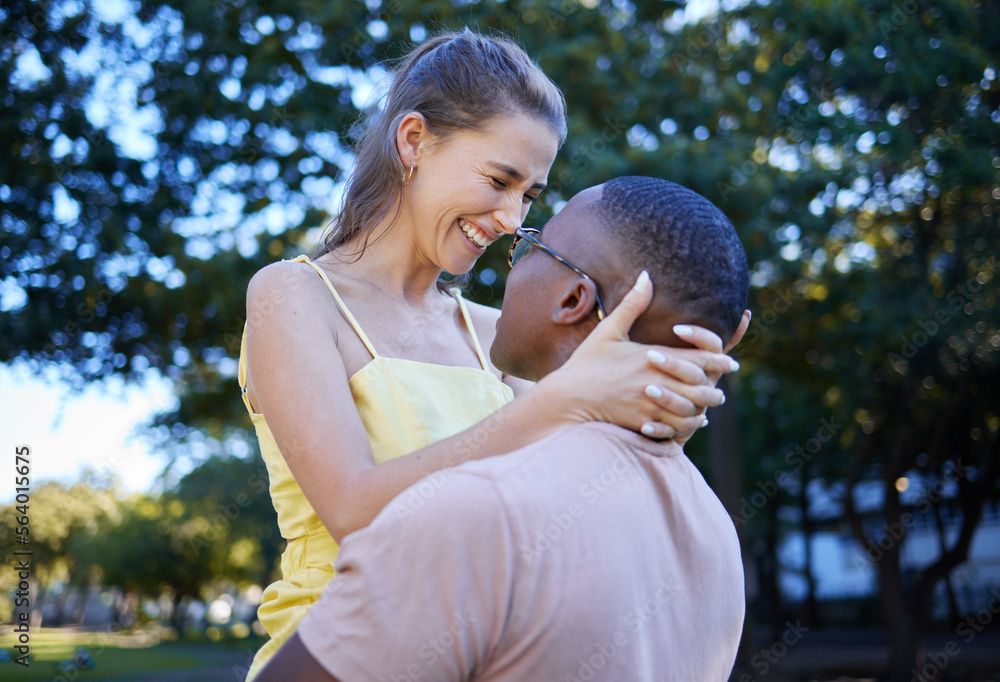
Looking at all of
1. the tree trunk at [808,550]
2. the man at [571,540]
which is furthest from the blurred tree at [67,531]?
Answer: the tree trunk at [808,550]

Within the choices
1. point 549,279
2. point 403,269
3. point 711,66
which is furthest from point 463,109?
point 711,66

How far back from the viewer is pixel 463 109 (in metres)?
2.08

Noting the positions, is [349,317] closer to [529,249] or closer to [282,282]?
[282,282]

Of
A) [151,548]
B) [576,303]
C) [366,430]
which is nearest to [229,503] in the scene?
[151,548]

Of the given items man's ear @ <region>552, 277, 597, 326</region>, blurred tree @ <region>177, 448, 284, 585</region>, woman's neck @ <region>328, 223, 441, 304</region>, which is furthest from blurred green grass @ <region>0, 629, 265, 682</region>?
man's ear @ <region>552, 277, 597, 326</region>

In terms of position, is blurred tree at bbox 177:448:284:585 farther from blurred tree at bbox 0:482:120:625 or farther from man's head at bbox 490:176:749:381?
man's head at bbox 490:176:749:381

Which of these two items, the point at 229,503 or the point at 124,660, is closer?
the point at 124,660

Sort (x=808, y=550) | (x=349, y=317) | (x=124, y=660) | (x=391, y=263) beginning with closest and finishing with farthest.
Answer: (x=349, y=317)
(x=391, y=263)
(x=124, y=660)
(x=808, y=550)

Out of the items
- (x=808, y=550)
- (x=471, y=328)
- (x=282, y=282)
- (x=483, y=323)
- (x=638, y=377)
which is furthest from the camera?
(x=808, y=550)

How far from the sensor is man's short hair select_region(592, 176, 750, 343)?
1.48 metres

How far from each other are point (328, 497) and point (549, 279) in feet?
2.06

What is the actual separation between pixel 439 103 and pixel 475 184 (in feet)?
0.83

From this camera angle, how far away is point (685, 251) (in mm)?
1486

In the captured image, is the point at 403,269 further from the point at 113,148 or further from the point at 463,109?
the point at 113,148
